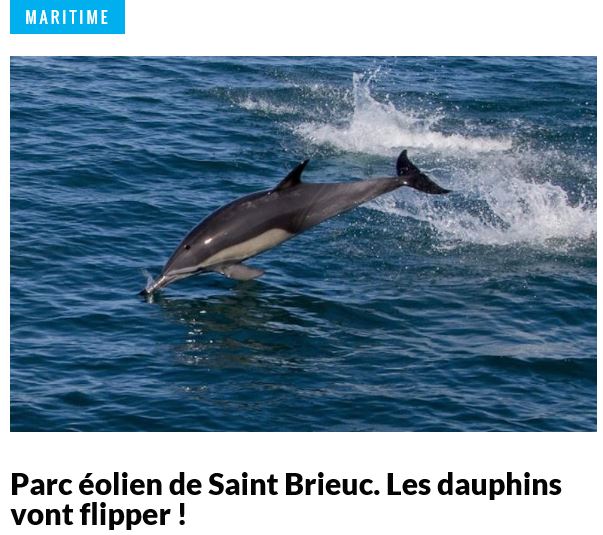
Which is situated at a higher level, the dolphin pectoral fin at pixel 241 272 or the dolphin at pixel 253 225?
the dolphin at pixel 253 225

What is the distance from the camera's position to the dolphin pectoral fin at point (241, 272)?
71.8 feet

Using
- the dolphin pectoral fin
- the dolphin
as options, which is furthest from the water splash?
Answer: the dolphin pectoral fin

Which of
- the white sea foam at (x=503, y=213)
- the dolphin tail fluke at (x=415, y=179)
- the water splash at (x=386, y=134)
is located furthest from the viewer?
the water splash at (x=386, y=134)

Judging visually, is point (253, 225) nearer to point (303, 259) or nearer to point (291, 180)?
point (291, 180)

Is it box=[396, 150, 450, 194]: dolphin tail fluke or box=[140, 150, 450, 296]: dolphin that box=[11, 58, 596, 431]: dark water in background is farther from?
box=[396, 150, 450, 194]: dolphin tail fluke

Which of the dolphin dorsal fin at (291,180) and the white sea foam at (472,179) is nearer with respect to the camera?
the dolphin dorsal fin at (291,180)

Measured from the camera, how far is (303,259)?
2405 cm

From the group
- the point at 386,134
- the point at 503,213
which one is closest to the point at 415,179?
the point at 503,213

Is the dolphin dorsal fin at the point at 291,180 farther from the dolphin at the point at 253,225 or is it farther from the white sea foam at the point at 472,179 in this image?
the white sea foam at the point at 472,179

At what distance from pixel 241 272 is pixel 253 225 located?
949 mm

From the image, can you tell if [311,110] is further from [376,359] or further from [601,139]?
[376,359]

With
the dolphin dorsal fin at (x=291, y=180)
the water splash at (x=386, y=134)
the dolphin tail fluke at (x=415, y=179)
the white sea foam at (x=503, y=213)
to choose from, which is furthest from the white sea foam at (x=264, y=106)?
the dolphin dorsal fin at (x=291, y=180)

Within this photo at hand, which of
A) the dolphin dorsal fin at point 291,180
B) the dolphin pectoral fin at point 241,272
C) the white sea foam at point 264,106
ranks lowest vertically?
the dolphin pectoral fin at point 241,272

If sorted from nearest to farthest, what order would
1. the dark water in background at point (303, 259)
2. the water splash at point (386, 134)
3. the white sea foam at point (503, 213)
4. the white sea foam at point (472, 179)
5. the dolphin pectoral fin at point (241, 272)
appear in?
the dark water in background at point (303, 259), the dolphin pectoral fin at point (241, 272), the white sea foam at point (503, 213), the white sea foam at point (472, 179), the water splash at point (386, 134)
